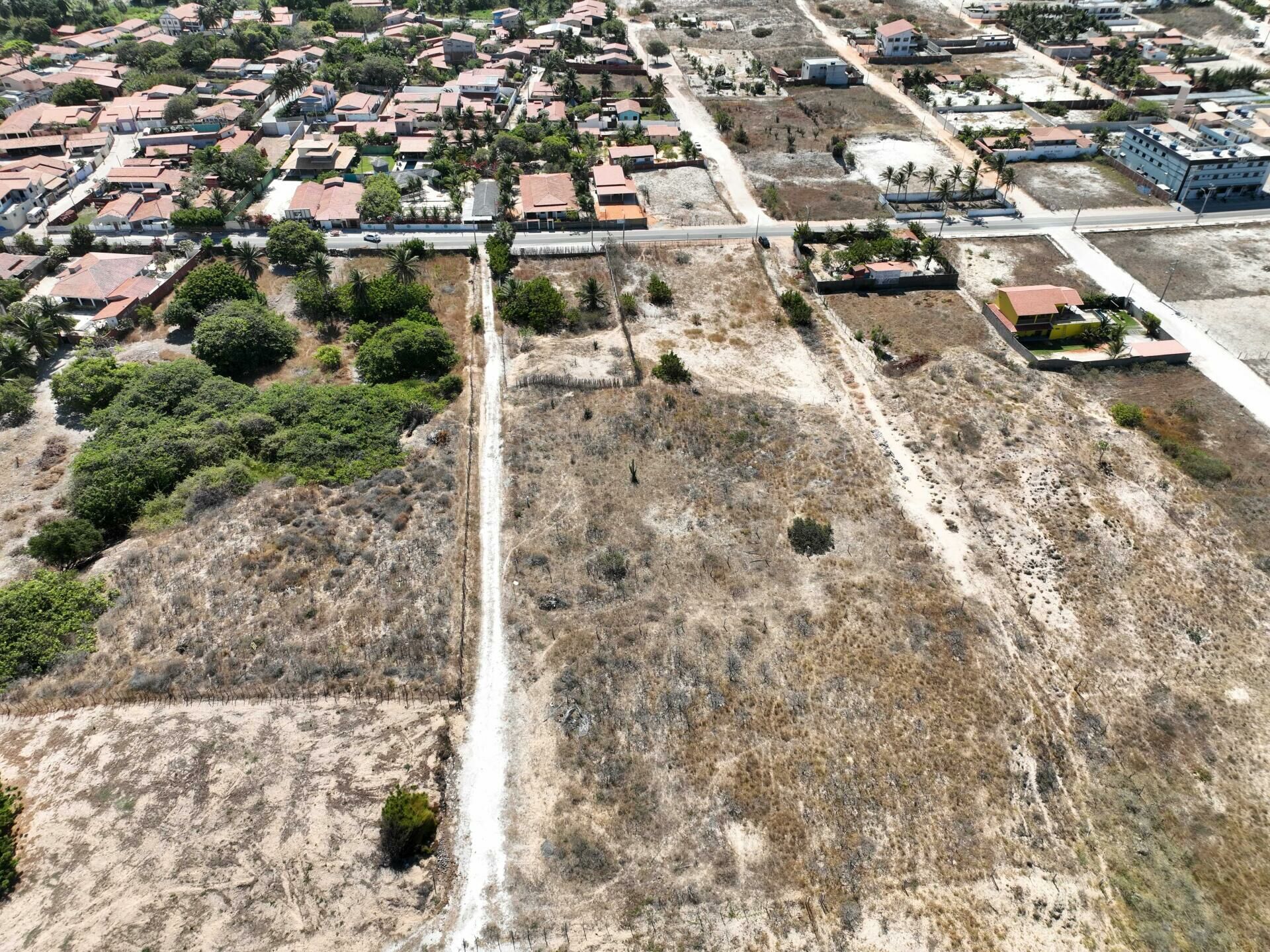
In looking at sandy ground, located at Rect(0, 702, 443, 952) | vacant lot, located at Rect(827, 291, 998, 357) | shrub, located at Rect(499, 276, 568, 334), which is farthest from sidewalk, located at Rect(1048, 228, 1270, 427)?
sandy ground, located at Rect(0, 702, 443, 952)

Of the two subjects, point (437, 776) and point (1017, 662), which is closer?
point (437, 776)

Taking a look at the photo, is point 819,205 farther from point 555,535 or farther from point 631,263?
point 555,535

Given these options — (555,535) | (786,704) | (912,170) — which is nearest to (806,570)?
(786,704)

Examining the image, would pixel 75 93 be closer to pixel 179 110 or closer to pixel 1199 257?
pixel 179 110

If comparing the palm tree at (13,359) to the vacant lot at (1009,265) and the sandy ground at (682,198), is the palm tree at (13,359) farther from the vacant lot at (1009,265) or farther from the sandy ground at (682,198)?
the vacant lot at (1009,265)

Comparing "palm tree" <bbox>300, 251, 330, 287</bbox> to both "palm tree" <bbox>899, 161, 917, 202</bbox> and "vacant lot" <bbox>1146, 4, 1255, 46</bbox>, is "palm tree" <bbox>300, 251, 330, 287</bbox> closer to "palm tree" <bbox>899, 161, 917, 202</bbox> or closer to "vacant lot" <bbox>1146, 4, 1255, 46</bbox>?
"palm tree" <bbox>899, 161, 917, 202</bbox>

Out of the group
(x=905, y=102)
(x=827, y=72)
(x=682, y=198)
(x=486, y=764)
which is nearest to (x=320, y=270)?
(x=682, y=198)
